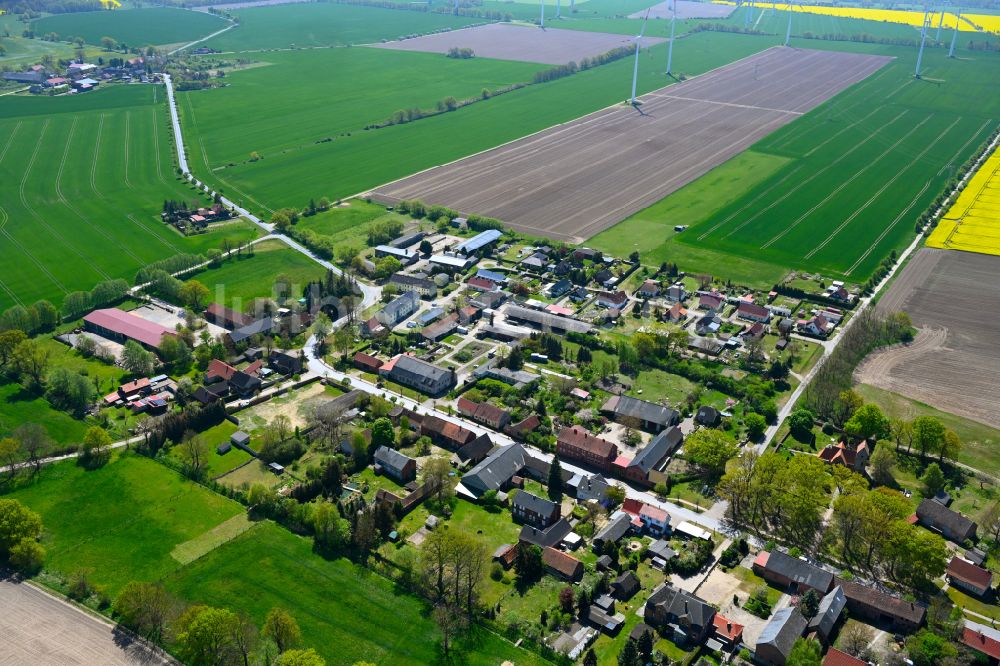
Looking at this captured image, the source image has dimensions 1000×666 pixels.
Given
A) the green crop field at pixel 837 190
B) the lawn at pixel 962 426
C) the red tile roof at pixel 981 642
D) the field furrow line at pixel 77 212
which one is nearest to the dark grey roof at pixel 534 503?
the red tile roof at pixel 981 642

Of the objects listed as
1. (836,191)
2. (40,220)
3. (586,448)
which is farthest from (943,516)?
(40,220)

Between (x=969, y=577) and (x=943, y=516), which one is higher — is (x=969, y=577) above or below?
below

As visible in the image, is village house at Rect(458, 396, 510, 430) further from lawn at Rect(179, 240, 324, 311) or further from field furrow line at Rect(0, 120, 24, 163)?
field furrow line at Rect(0, 120, 24, 163)

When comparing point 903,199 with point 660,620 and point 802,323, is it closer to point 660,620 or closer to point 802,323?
point 802,323

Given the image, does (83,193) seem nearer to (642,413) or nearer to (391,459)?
(391,459)

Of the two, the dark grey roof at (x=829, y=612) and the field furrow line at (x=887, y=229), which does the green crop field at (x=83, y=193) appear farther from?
the dark grey roof at (x=829, y=612)

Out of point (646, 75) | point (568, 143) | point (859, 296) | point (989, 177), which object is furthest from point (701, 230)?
point (646, 75)
